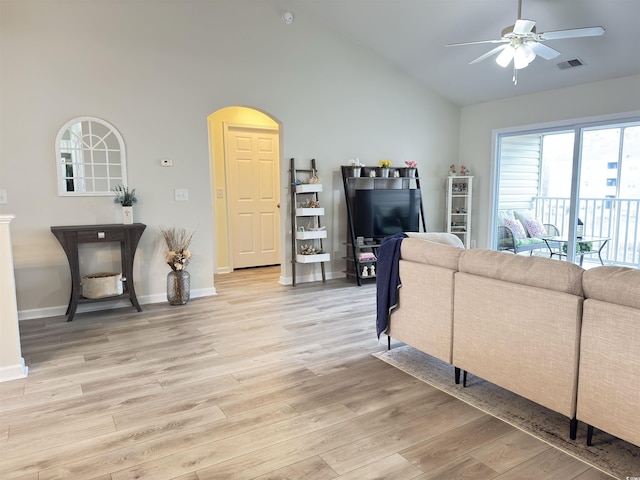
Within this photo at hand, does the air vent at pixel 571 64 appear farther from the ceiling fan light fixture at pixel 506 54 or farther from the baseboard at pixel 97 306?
the baseboard at pixel 97 306

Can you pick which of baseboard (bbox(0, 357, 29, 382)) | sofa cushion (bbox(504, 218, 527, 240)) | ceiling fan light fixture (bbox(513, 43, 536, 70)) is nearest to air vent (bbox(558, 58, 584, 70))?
ceiling fan light fixture (bbox(513, 43, 536, 70))

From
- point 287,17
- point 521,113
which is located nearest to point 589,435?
point 521,113

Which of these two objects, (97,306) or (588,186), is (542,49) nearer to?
(588,186)

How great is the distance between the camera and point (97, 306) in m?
4.54

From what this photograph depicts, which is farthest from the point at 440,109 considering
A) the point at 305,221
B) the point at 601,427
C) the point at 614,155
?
the point at 601,427

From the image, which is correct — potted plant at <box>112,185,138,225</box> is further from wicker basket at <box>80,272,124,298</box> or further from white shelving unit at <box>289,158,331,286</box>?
white shelving unit at <box>289,158,331,286</box>

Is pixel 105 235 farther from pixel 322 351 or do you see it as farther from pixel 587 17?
pixel 587 17

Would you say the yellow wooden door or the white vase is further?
the yellow wooden door

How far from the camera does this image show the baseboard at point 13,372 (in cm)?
289

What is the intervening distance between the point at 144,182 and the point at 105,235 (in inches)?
30.0

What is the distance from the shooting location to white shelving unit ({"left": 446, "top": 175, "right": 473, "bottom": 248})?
6.60 meters

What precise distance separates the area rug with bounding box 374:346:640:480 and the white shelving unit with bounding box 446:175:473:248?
12.5 ft

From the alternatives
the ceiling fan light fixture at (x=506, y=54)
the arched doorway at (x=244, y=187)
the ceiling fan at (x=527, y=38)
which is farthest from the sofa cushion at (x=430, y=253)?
the arched doorway at (x=244, y=187)

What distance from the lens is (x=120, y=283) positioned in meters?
4.30
